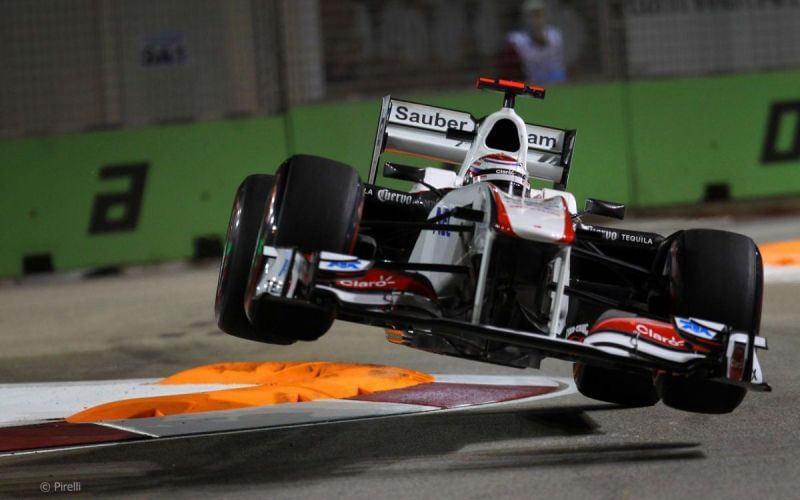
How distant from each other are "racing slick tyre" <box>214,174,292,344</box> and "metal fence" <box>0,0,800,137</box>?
764 cm

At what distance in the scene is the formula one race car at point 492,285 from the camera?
5.11 metres

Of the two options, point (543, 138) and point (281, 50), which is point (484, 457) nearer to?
point (543, 138)

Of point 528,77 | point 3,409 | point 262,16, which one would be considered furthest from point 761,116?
point 3,409

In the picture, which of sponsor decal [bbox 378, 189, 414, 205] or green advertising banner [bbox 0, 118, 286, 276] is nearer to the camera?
sponsor decal [bbox 378, 189, 414, 205]

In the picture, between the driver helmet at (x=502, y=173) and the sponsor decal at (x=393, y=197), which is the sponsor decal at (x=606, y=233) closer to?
the driver helmet at (x=502, y=173)

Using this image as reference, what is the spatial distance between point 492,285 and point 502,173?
3.89 feet

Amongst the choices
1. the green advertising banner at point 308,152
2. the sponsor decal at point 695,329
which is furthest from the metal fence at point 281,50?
the sponsor decal at point 695,329

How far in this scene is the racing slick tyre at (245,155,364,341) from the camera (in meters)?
5.20

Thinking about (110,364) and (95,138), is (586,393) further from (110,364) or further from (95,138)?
(95,138)

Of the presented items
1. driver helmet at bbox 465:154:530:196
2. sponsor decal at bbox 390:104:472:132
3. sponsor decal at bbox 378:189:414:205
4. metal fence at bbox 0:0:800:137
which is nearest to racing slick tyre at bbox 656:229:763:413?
driver helmet at bbox 465:154:530:196

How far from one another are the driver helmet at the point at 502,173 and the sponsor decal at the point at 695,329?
1281mm

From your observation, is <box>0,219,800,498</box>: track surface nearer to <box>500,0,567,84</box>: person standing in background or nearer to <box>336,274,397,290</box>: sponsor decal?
<box>336,274,397,290</box>: sponsor decal

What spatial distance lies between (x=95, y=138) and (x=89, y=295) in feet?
7.32

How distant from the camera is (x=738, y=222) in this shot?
46.9ft
